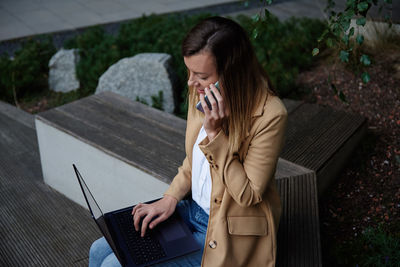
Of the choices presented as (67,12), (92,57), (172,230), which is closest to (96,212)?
(172,230)

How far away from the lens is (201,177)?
179 centimetres

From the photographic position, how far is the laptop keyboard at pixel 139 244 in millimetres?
1653

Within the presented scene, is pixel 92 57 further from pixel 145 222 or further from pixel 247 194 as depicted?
pixel 247 194

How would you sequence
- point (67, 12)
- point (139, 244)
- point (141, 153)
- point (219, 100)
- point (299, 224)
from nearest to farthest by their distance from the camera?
point (219, 100) → point (139, 244) → point (299, 224) → point (141, 153) → point (67, 12)

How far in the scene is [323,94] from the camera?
152 inches

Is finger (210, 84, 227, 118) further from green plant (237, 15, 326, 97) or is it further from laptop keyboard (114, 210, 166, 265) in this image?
green plant (237, 15, 326, 97)

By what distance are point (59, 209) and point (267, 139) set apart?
2.14m

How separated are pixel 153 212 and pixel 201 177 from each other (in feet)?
0.83

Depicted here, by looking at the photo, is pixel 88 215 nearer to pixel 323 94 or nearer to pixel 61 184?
pixel 61 184

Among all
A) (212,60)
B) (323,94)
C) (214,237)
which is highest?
(212,60)

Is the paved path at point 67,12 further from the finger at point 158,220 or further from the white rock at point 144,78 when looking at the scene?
the finger at point 158,220

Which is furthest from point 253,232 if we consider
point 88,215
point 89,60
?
point 89,60

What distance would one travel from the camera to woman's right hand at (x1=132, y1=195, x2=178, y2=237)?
176 centimetres

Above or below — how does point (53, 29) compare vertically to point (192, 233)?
below
